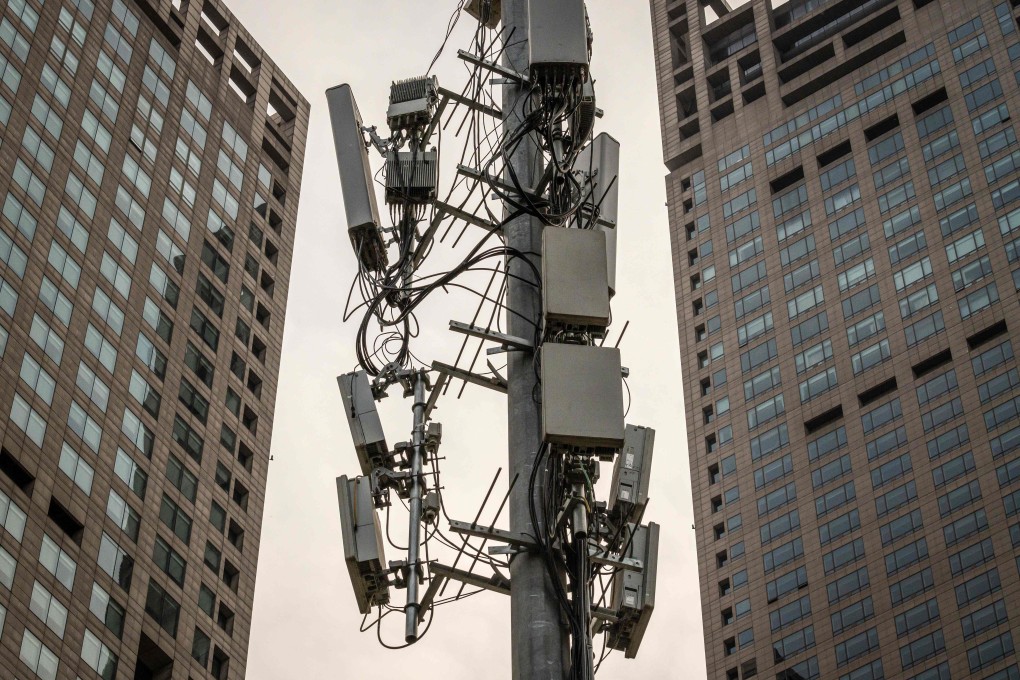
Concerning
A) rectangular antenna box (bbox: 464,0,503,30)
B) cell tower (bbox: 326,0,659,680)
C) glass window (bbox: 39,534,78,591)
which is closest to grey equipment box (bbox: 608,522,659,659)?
cell tower (bbox: 326,0,659,680)

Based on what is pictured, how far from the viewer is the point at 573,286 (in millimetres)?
14383

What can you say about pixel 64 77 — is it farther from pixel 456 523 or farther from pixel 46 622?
pixel 456 523

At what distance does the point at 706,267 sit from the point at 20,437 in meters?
74.4

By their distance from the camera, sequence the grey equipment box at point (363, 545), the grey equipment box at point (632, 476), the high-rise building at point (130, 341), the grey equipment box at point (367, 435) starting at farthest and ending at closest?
the high-rise building at point (130, 341), the grey equipment box at point (367, 435), the grey equipment box at point (632, 476), the grey equipment box at point (363, 545)

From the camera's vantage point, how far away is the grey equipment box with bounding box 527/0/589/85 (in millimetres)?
15898

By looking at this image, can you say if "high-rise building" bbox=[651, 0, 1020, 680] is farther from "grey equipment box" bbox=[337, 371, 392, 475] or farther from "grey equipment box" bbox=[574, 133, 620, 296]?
"grey equipment box" bbox=[337, 371, 392, 475]

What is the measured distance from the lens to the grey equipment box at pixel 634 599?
14.5 m

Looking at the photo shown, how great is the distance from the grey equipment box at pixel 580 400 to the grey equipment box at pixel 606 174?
9.62ft

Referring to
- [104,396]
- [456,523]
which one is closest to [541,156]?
[456,523]

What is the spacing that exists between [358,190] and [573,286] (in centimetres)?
352

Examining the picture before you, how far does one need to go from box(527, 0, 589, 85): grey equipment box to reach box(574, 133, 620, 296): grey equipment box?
44.8 inches

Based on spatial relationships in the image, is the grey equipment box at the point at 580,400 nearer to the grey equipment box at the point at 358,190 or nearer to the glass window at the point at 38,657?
the grey equipment box at the point at 358,190

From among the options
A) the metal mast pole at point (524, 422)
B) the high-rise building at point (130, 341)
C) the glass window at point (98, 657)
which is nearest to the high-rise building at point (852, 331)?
the high-rise building at point (130, 341)

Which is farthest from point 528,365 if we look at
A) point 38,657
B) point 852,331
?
point 852,331
